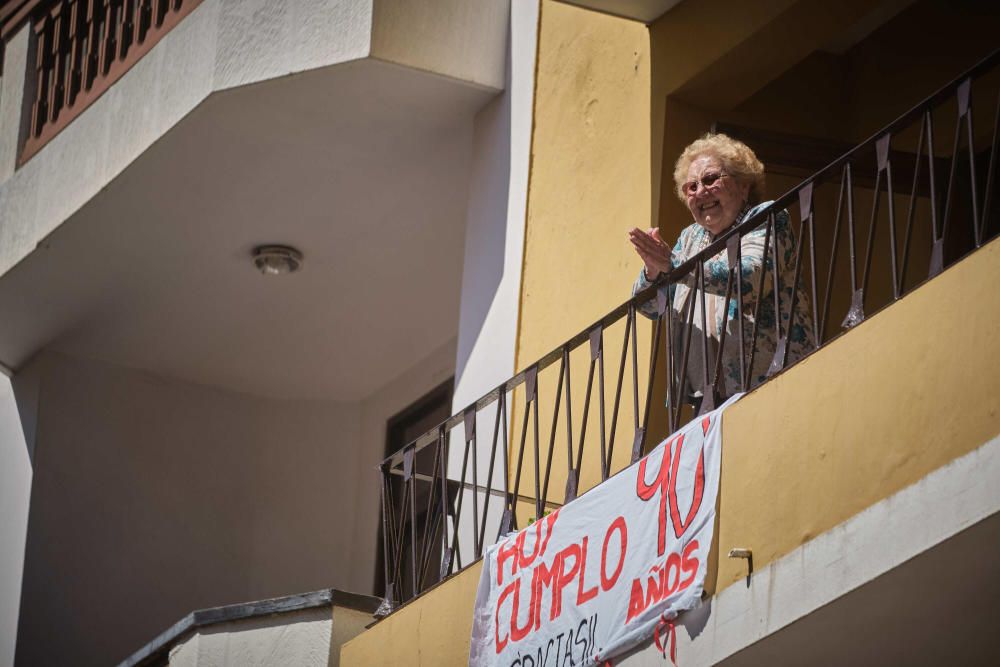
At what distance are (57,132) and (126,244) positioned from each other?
1.03m

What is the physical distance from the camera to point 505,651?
9102 mm

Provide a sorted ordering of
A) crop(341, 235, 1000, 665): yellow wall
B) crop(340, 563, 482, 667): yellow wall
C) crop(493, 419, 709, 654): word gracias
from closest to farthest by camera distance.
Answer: crop(341, 235, 1000, 665): yellow wall
crop(493, 419, 709, 654): word gracias
crop(340, 563, 482, 667): yellow wall

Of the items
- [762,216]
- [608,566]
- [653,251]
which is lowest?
[608,566]

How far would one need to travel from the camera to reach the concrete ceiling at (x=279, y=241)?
40.3 feet

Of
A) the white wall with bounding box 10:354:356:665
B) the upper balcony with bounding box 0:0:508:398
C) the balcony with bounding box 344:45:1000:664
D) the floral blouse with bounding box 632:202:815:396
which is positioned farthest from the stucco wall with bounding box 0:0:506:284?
the floral blouse with bounding box 632:202:815:396

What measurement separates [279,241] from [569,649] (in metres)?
5.84

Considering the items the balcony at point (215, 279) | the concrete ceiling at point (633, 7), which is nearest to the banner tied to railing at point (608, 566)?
the concrete ceiling at point (633, 7)

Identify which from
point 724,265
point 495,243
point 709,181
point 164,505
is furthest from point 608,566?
point 164,505

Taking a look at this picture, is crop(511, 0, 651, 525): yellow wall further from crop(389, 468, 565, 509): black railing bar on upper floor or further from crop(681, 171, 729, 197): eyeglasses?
crop(681, 171, 729, 197): eyeglasses

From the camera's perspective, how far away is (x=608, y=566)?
8.49 metres

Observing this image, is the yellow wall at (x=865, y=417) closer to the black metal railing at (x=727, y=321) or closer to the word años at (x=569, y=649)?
the black metal railing at (x=727, y=321)

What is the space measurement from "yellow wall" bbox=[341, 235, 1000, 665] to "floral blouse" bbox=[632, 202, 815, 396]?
0.53 metres

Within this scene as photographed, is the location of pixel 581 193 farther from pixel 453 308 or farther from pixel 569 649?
pixel 453 308

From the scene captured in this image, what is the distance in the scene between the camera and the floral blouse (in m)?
8.37
